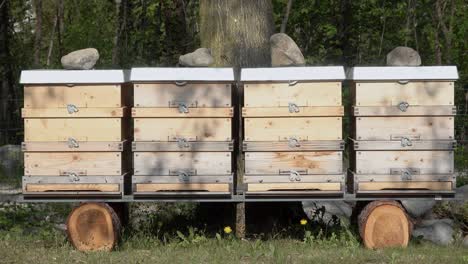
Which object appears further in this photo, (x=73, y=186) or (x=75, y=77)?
(x=73, y=186)

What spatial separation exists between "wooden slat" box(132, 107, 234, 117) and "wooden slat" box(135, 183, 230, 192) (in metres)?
0.66

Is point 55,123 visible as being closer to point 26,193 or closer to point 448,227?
point 26,193

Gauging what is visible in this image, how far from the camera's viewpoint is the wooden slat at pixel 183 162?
22.7 feet

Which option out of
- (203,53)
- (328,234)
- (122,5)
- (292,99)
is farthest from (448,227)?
(122,5)

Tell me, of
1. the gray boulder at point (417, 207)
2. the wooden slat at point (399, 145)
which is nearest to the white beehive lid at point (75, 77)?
the wooden slat at point (399, 145)

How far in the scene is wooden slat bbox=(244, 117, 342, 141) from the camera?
6883 mm

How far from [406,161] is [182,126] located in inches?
84.7

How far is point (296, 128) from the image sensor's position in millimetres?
6895

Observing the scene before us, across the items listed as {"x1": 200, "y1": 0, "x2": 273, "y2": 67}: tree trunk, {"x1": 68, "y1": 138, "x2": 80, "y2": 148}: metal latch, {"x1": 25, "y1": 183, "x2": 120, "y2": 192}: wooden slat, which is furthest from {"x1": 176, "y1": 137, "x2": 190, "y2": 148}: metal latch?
{"x1": 200, "y1": 0, "x2": 273, "y2": 67}: tree trunk

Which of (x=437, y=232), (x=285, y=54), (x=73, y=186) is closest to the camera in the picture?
(x=73, y=186)

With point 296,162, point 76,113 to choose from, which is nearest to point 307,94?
point 296,162

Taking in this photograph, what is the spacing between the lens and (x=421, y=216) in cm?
946

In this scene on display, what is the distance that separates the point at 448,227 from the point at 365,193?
2.05 meters

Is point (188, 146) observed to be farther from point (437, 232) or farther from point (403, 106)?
point (437, 232)
